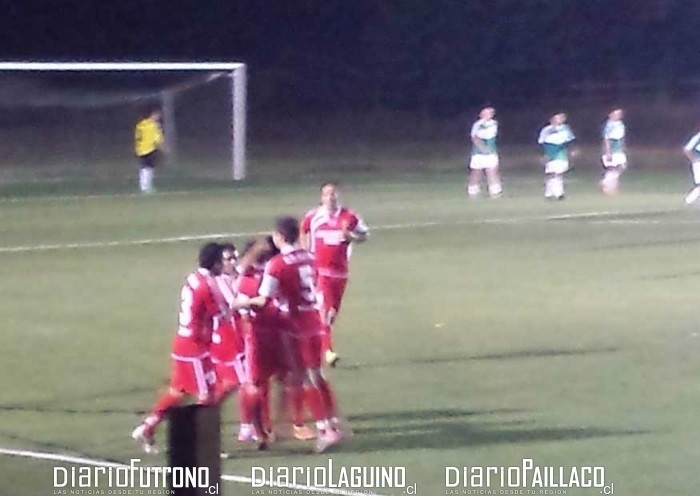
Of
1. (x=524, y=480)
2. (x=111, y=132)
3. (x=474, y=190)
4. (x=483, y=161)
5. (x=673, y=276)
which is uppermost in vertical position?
(x=111, y=132)

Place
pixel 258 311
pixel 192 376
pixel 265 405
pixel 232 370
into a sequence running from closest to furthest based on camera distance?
pixel 192 376 → pixel 258 311 → pixel 232 370 → pixel 265 405

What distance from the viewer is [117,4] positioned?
56.1 metres

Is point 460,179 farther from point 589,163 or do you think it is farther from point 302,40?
point 302,40

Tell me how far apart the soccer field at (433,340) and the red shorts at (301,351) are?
59 centimetres

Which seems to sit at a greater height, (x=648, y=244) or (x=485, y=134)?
(x=485, y=134)

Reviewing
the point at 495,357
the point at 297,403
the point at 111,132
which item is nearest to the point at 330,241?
the point at 495,357

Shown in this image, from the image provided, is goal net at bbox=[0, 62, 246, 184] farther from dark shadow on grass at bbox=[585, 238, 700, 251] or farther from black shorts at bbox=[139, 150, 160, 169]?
dark shadow on grass at bbox=[585, 238, 700, 251]

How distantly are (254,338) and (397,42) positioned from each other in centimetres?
4703

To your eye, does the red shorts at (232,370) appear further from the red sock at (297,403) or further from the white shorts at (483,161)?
the white shorts at (483,161)

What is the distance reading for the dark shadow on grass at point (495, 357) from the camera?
46.7 ft

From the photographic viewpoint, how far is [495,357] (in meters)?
14.5

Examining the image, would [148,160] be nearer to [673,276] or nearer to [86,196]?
[86,196]

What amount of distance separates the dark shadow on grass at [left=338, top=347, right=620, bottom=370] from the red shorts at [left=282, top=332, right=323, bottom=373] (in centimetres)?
379

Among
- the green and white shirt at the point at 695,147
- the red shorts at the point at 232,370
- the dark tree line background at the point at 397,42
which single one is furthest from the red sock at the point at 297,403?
the dark tree line background at the point at 397,42
